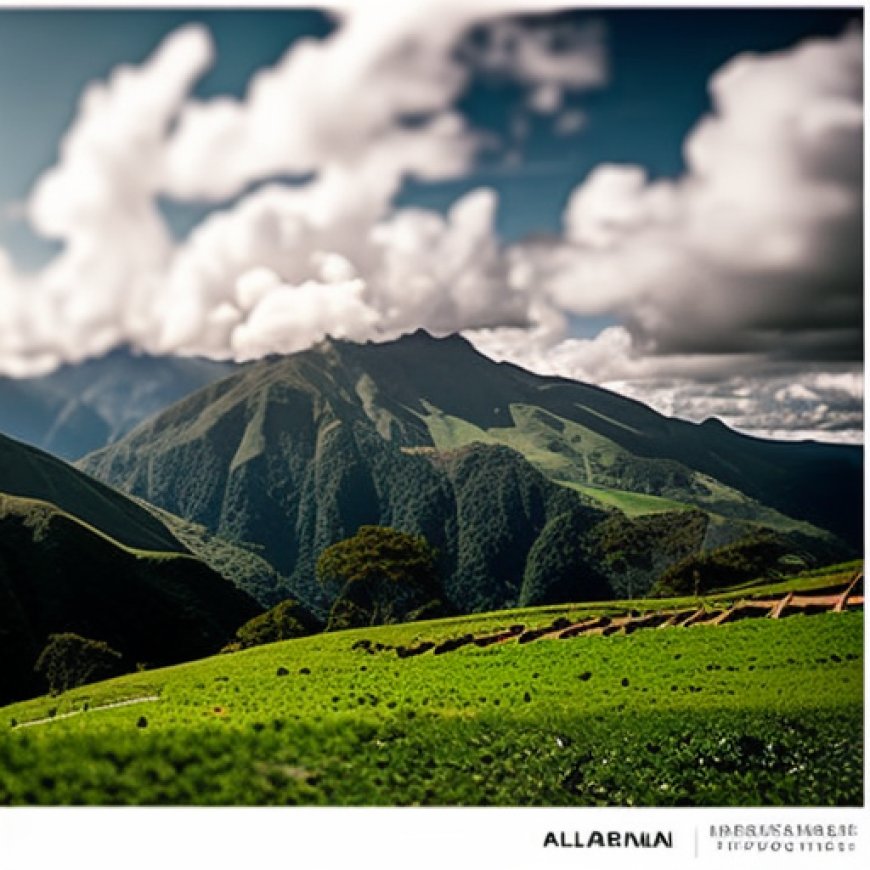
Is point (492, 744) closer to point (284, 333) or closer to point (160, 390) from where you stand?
point (284, 333)

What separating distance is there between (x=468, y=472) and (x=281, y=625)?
7043 millimetres

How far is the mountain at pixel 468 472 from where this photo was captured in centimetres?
1609

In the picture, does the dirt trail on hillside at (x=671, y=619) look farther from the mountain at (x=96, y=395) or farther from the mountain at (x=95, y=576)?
the mountain at (x=95, y=576)

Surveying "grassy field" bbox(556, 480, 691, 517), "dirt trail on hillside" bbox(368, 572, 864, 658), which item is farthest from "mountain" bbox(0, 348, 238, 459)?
"grassy field" bbox(556, 480, 691, 517)

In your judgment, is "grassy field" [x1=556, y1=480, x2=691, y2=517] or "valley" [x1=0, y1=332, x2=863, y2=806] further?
"grassy field" [x1=556, y1=480, x2=691, y2=517]

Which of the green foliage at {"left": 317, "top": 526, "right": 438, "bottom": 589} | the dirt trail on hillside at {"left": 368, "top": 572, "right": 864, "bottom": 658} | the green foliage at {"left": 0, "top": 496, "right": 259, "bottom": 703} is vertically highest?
the green foliage at {"left": 317, "top": 526, "right": 438, "bottom": 589}

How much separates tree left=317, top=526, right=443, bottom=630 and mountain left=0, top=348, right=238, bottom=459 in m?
4.59

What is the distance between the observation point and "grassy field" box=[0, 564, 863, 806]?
9234 millimetres

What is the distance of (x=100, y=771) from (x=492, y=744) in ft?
14.6

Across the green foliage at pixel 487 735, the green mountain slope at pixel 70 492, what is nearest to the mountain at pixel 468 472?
the green mountain slope at pixel 70 492

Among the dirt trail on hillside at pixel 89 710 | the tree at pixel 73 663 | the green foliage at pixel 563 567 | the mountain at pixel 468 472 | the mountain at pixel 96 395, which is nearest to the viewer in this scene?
the dirt trail on hillside at pixel 89 710

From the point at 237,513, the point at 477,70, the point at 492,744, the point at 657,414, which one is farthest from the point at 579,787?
the point at 237,513

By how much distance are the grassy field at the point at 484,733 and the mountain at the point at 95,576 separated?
392 inches

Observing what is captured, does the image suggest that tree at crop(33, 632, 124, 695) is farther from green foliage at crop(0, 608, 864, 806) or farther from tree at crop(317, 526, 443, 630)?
tree at crop(317, 526, 443, 630)
